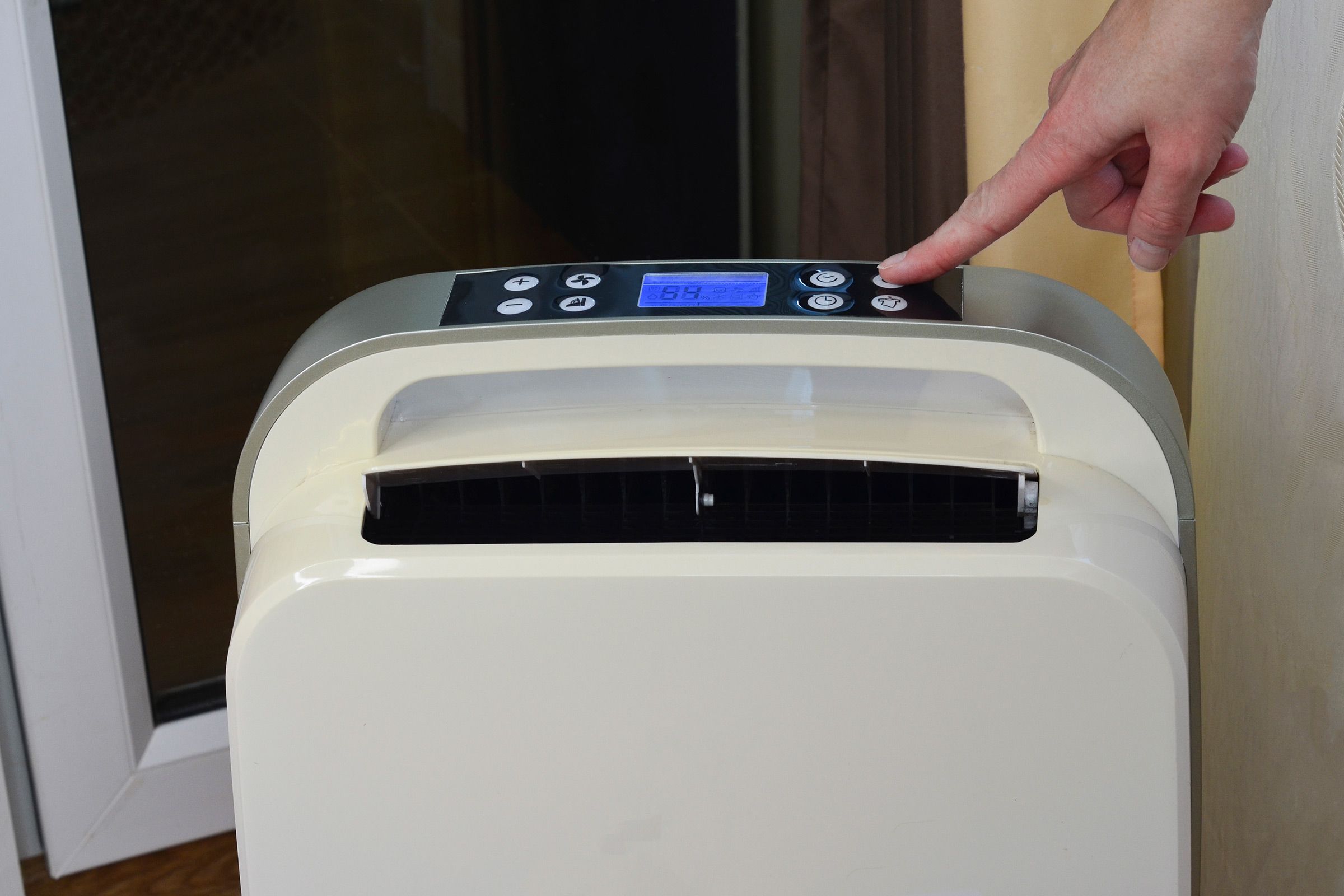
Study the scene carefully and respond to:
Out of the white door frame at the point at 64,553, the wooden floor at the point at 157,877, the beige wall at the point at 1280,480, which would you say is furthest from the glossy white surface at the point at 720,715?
the wooden floor at the point at 157,877

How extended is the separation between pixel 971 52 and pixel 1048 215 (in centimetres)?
15

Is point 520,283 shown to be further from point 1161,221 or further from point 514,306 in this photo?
point 1161,221

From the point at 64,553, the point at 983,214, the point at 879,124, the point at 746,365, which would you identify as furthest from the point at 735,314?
the point at 64,553

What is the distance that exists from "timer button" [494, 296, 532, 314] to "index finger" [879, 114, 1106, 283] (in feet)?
0.57

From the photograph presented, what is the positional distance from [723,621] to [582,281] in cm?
20

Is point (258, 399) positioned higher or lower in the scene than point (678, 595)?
lower

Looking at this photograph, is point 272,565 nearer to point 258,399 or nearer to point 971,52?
point 971,52

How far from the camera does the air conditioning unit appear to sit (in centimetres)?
46

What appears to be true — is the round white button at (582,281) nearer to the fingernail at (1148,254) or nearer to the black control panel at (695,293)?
the black control panel at (695,293)

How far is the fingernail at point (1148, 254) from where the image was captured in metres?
0.57

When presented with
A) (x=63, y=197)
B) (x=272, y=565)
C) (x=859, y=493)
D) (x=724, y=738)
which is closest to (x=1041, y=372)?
(x=859, y=493)

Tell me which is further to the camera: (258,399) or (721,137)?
(721,137)

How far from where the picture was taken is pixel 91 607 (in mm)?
1047

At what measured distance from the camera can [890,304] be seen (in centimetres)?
54
